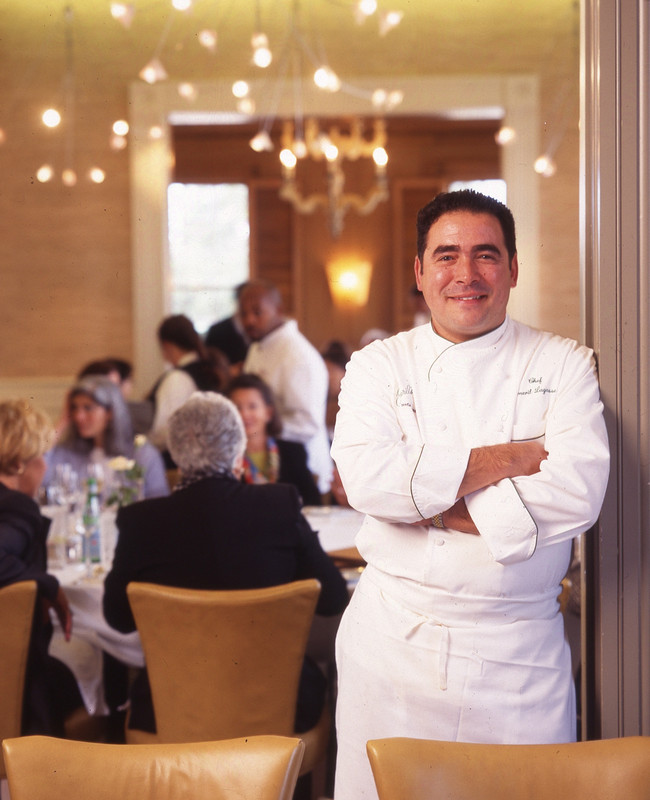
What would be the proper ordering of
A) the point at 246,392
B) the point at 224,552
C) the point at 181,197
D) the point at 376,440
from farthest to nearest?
1. the point at 181,197
2. the point at 246,392
3. the point at 224,552
4. the point at 376,440

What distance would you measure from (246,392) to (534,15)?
173 inches

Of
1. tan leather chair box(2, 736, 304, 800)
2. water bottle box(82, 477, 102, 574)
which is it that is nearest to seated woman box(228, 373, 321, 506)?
water bottle box(82, 477, 102, 574)

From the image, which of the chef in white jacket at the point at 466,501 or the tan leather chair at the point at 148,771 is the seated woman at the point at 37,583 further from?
the tan leather chair at the point at 148,771

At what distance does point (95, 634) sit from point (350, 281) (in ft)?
22.0

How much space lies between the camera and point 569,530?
1467 millimetres

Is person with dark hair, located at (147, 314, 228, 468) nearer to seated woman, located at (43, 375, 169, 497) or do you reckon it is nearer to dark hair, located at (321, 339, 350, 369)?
seated woman, located at (43, 375, 169, 497)

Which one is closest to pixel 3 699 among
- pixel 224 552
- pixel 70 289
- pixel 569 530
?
pixel 224 552

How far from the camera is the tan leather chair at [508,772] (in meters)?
1.22

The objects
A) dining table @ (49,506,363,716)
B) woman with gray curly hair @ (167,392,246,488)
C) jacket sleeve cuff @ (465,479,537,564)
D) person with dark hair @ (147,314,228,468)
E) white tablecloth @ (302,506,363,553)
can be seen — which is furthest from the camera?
person with dark hair @ (147,314,228,468)

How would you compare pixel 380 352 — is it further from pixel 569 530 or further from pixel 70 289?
pixel 70 289

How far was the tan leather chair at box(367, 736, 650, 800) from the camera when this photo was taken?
1.22 metres

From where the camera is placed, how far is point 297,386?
4.42 meters

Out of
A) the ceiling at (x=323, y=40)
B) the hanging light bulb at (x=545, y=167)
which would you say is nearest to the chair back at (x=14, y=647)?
the ceiling at (x=323, y=40)

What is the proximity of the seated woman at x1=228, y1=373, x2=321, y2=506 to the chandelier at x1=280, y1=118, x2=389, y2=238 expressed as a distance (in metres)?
2.84
